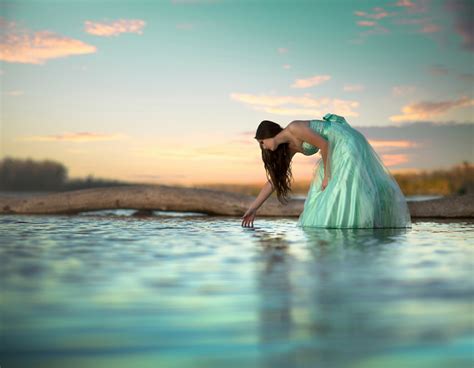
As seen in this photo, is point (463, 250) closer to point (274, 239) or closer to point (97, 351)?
point (274, 239)

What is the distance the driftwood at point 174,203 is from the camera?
7824 mm

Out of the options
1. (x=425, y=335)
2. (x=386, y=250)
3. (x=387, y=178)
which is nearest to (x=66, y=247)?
(x=386, y=250)

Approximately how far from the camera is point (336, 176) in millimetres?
5254

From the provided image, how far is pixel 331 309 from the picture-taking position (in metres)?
1.65

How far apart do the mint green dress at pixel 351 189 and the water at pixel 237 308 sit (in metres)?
1.93

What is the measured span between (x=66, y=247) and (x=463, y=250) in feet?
7.76

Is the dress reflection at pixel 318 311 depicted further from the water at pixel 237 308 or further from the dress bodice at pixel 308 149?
the dress bodice at pixel 308 149

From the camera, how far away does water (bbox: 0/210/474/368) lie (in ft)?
4.04

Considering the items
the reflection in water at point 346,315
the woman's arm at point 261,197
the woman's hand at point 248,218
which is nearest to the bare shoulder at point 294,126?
the woman's arm at point 261,197

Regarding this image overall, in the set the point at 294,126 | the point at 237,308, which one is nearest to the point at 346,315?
the point at 237,308

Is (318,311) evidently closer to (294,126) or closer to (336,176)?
(294,126)

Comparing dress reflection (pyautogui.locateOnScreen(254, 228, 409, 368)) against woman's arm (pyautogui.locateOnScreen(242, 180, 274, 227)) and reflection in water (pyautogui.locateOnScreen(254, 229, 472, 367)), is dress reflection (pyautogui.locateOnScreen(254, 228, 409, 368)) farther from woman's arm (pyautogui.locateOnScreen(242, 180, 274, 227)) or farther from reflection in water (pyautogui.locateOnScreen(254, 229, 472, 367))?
woman's arm (pyautogui.locateOnScreen(242, 180, 274, 227))

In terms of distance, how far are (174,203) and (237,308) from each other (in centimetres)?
654

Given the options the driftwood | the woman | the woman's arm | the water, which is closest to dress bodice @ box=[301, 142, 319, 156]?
the woman
